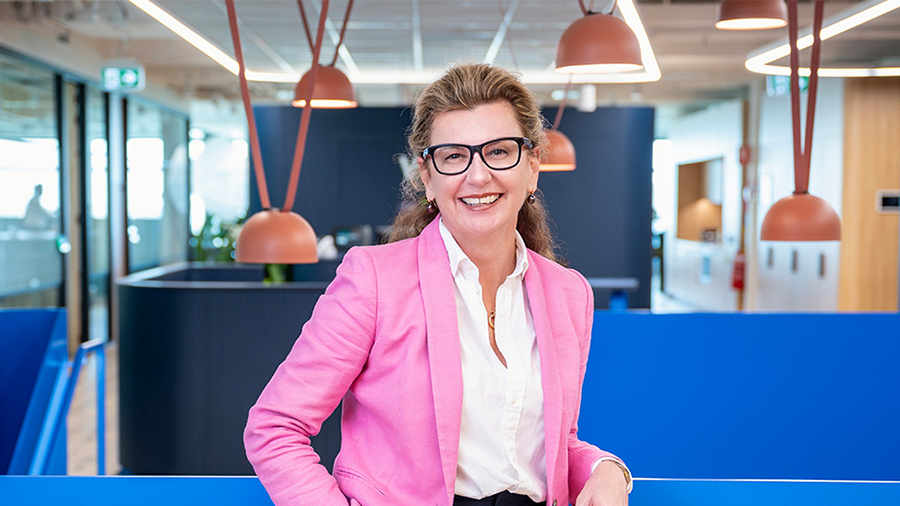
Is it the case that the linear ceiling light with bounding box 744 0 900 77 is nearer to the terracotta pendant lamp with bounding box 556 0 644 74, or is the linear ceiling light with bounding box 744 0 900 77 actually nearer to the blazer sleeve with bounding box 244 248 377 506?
the terracotta pendant lamp with bounding box 556 0 644 74

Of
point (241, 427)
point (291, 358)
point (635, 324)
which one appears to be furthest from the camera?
point (241, 427)

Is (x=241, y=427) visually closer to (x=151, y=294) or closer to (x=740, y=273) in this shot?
(x=151, y=294)

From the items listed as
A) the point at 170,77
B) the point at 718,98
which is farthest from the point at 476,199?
the point at 718,98

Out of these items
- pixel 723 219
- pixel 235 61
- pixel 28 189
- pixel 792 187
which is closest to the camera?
pixel 235 61

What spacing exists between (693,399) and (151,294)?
286 cm

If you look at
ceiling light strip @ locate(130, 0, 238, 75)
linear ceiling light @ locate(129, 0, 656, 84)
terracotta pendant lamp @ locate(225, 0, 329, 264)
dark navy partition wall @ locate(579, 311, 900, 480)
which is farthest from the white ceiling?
terracotta pendant lamp @ locate(225, 0, 329, 264)

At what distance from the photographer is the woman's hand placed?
133cm

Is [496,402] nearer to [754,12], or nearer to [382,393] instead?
[382,393]

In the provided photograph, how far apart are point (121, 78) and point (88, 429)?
3275 millimetres

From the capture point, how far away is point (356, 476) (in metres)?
1.30

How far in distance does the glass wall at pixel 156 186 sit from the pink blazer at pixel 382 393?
28.4 feet

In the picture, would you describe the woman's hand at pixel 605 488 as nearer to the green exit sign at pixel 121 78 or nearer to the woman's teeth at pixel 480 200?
the woman's teeth at pixel 480 200

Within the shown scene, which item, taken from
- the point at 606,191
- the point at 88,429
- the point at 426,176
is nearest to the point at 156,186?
the point at 88,429

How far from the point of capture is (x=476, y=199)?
1334mm
